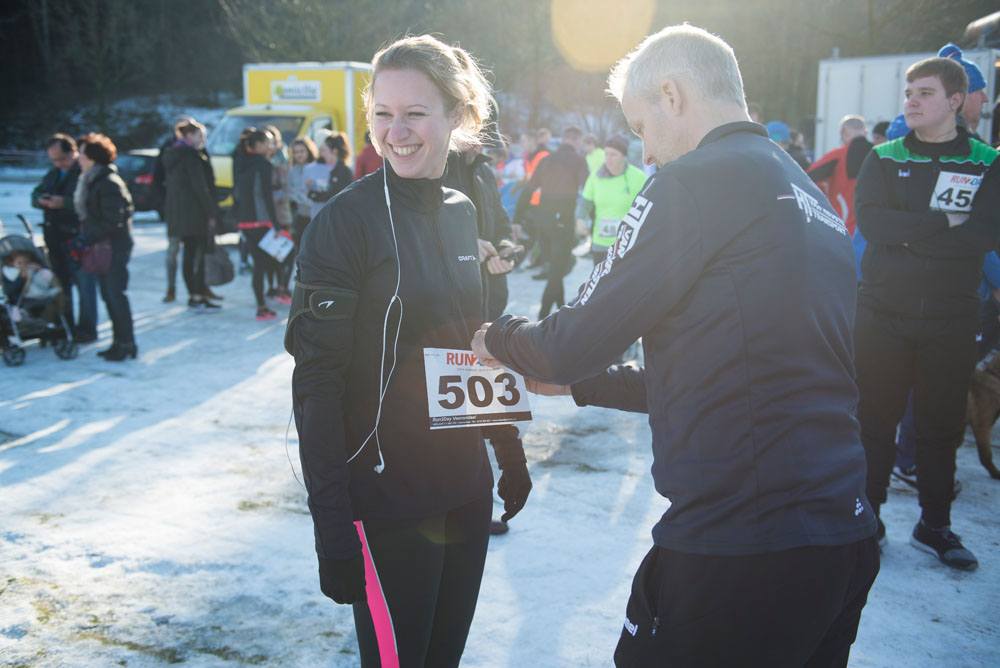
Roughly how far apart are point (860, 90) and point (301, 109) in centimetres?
945

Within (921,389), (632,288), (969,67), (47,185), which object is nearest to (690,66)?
(632,288)

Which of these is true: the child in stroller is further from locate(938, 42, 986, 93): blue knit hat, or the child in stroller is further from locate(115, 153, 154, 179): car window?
locate(115, 153, 154, 179): car window

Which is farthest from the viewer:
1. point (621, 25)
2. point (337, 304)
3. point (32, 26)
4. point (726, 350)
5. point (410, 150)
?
point (32, 26)

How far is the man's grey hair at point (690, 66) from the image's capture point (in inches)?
71.0

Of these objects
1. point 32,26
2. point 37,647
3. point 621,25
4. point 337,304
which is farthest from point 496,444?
point 32,26

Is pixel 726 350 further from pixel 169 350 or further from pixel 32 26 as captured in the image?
pixel 32 26

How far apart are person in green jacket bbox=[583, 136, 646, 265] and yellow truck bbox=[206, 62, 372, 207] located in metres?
8.75

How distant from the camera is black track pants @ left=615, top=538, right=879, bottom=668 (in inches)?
67.6

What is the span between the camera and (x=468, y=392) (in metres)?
2.34

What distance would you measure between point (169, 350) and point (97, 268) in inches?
41.8

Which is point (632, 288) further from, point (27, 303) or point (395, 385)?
point (27, 303)

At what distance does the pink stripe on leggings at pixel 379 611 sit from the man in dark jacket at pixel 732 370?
0.64 meters

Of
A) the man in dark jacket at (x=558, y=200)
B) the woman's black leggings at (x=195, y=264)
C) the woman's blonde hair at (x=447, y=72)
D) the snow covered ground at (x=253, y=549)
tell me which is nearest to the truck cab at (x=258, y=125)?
the woman's black leggings at (x=195, y=264)

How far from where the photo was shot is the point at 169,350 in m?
8.28
